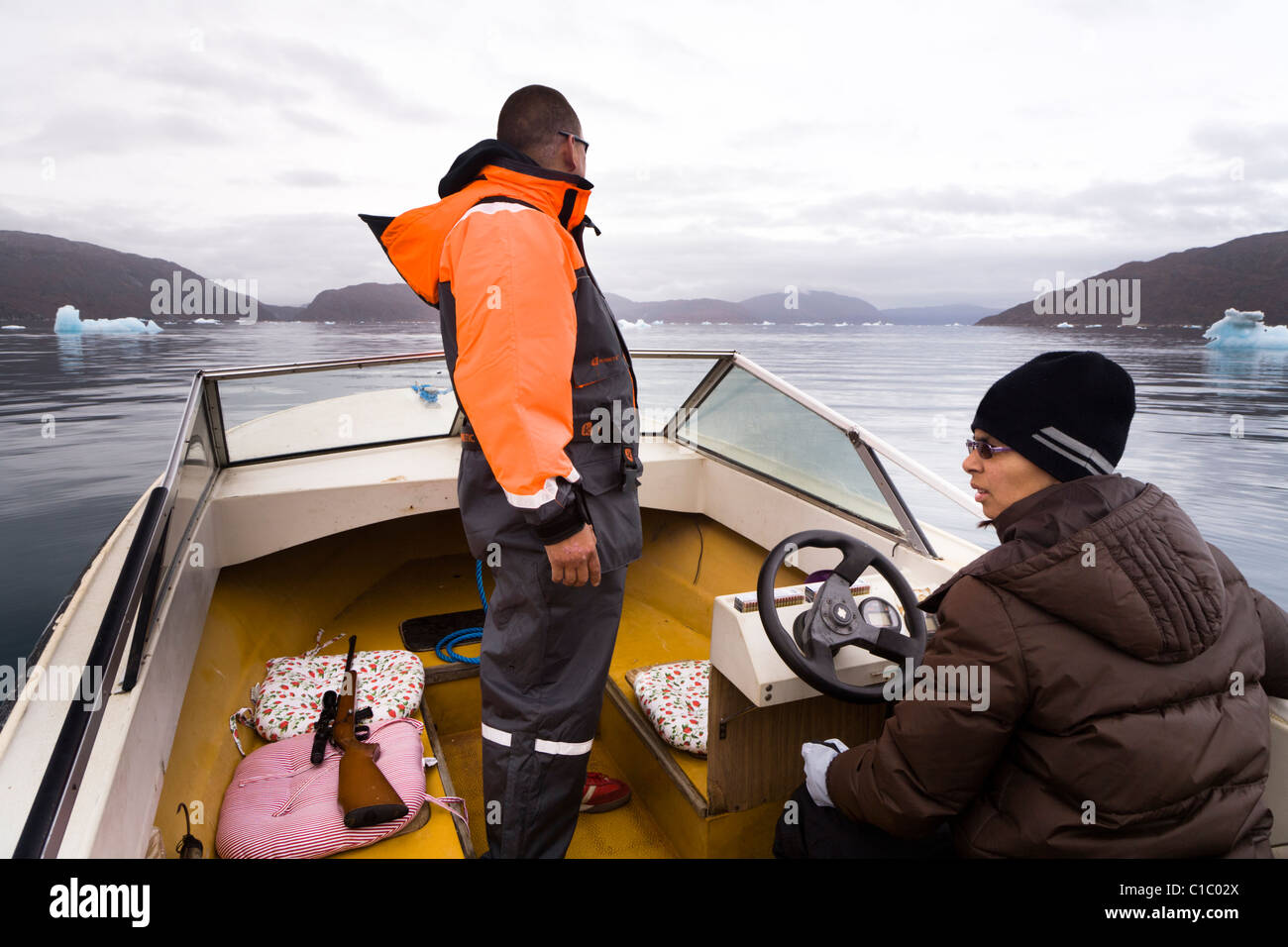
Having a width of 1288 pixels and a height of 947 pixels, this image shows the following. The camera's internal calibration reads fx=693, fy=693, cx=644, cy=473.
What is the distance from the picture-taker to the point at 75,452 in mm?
10227

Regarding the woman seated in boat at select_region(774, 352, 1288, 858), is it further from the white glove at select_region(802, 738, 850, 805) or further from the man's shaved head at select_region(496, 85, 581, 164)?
the man's shaved head at select_region(496, 85, 581, 164)

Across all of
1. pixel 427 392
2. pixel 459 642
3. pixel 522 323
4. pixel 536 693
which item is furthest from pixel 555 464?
pixel 427 392

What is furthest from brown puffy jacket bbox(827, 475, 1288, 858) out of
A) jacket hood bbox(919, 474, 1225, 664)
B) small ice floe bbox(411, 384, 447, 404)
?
small ice floe bbox(411, 384, 447, 404)

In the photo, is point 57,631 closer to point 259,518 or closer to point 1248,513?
point 259,518

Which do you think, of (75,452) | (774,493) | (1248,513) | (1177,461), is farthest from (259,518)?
(1177,461)

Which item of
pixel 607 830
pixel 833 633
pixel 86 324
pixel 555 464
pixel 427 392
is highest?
pixel 86 324

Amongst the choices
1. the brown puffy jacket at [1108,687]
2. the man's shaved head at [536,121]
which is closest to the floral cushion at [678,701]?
the brown puffy jacket at [1108,687]

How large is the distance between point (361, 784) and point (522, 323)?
123 cm

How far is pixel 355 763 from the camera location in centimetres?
178

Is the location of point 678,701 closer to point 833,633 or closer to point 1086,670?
point 833,633
